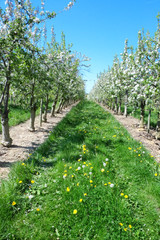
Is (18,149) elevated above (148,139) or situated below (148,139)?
below

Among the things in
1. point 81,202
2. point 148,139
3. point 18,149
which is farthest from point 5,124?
point 148,139

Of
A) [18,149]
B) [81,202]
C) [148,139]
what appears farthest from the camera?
[148,139]

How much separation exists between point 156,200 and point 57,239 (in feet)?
8.69

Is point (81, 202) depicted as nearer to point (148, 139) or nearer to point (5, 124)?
point (5, 124)

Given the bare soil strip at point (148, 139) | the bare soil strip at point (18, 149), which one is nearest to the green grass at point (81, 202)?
the bare soil strip at point (18, 149)

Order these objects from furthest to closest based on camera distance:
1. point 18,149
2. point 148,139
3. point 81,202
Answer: point 148,139
point 18,149
point 81,202

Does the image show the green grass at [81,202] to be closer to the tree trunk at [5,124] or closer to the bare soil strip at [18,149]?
the bare soil strip at [18,149]

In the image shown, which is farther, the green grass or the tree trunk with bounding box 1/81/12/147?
the tree trunk with bounding box 1/81/12/147

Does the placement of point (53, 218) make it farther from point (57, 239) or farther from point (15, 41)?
point (15, 41)

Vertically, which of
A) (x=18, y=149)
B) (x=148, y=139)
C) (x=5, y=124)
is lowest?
(x=18, y=149)

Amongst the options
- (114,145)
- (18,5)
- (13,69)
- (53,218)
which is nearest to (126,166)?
(114,145)

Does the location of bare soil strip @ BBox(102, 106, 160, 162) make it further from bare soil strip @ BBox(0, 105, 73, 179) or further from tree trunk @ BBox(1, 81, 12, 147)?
tree trunk @ BBox(1, 81, 12, 147)

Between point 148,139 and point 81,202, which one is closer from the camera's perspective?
point 81,202

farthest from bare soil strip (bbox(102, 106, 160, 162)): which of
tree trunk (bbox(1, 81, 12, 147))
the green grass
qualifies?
tree trunk (bbox(1, 81, 12, 147))
